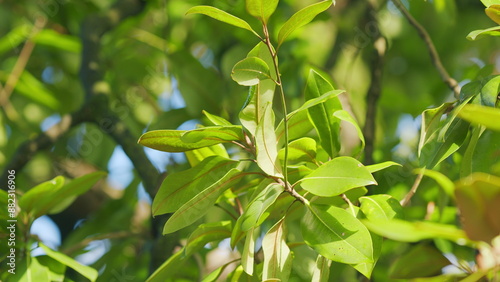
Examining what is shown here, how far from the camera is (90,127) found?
68.1 inches

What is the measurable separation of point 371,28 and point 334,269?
70 centimetres

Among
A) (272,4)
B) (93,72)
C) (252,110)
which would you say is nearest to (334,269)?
(252,110)

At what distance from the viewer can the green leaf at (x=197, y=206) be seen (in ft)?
2.38

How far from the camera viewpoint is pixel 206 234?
823 millimetres

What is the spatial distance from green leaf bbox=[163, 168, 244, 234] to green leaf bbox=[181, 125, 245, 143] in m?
0.04

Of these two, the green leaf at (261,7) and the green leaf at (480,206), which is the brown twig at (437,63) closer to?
the green leaf at (261,7)

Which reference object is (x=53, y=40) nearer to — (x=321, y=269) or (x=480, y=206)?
(x=321, y=269)

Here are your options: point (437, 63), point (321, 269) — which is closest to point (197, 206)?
point (321, 269)

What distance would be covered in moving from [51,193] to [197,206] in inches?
13.2

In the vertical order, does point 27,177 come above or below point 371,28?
below

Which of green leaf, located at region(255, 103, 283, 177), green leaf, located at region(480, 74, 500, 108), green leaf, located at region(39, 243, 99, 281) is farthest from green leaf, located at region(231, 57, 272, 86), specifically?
green leaf, located at region(39, 243, 99, 281)

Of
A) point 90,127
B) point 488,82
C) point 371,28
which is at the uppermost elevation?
point 488,82

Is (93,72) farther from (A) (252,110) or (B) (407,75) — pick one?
(B) (407,75)

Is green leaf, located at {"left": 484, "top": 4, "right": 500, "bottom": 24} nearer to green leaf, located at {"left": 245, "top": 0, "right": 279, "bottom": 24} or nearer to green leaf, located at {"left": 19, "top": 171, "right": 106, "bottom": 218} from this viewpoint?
green leaf, located at {"left": 245, "top": 0, "right": 279, "bottom": 24}
